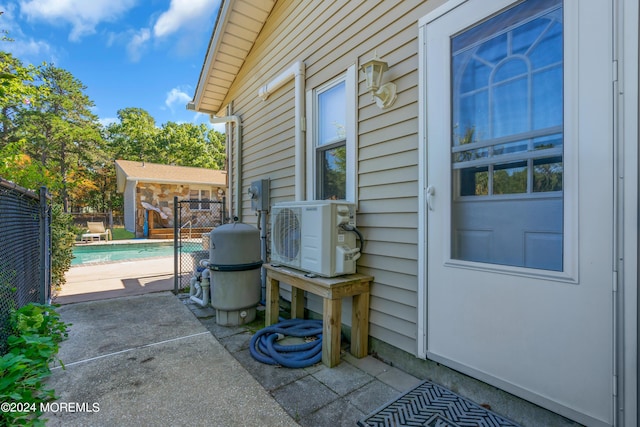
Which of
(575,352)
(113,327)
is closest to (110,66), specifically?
(113,327)

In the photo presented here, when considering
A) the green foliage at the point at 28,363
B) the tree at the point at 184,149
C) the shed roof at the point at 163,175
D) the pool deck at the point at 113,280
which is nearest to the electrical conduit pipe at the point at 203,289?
the pool deck at the point at 113,280

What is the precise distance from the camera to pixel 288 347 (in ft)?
8.57

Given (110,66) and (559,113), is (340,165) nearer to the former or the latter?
(559,113)

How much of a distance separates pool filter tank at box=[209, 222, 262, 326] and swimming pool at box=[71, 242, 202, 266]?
708cm

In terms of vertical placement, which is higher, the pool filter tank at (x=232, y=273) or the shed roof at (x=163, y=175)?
the shed roof at (x=163, y=175)

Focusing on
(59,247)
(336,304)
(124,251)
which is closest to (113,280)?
(59,247)

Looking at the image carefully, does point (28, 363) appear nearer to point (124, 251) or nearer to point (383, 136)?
point (383, 136)

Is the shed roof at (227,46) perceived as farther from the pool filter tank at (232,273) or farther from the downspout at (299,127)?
the pool filter tank at (232,273)

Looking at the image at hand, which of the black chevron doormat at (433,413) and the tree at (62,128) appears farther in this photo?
the tree at (62,128)

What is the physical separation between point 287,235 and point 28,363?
2026 millimetres

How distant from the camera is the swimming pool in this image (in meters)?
9.84

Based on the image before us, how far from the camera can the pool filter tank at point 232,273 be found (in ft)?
10.8

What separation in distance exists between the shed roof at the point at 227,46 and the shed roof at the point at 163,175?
10381mm

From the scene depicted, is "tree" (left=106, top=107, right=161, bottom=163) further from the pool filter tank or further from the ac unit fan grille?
the ac unit fan grille
